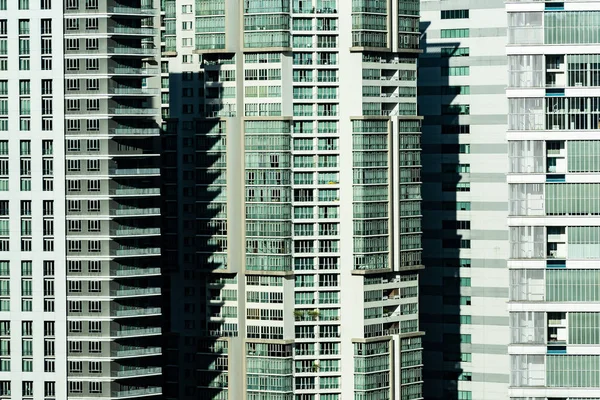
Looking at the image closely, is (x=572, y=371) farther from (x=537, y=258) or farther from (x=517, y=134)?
(x=517, y=134)

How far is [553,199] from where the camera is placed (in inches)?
5610

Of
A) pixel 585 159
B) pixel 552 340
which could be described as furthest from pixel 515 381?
pixel 585 159

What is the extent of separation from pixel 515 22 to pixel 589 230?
16.1 m

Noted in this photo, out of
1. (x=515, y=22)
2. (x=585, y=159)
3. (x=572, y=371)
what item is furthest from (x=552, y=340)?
(x=515, y=22)

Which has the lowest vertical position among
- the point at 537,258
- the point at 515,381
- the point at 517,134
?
the point at 515,381

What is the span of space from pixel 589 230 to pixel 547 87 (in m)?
10.9

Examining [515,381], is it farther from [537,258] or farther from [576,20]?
[576,20]

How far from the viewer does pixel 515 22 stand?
5635 inches

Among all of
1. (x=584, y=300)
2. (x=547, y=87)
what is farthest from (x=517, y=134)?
(x=584, y=300)

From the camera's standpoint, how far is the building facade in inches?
5581

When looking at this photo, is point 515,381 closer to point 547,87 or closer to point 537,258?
point 537,258

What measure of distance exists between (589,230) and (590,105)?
9304mm

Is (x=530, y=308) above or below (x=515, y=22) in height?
below

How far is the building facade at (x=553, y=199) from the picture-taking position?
465 feet
